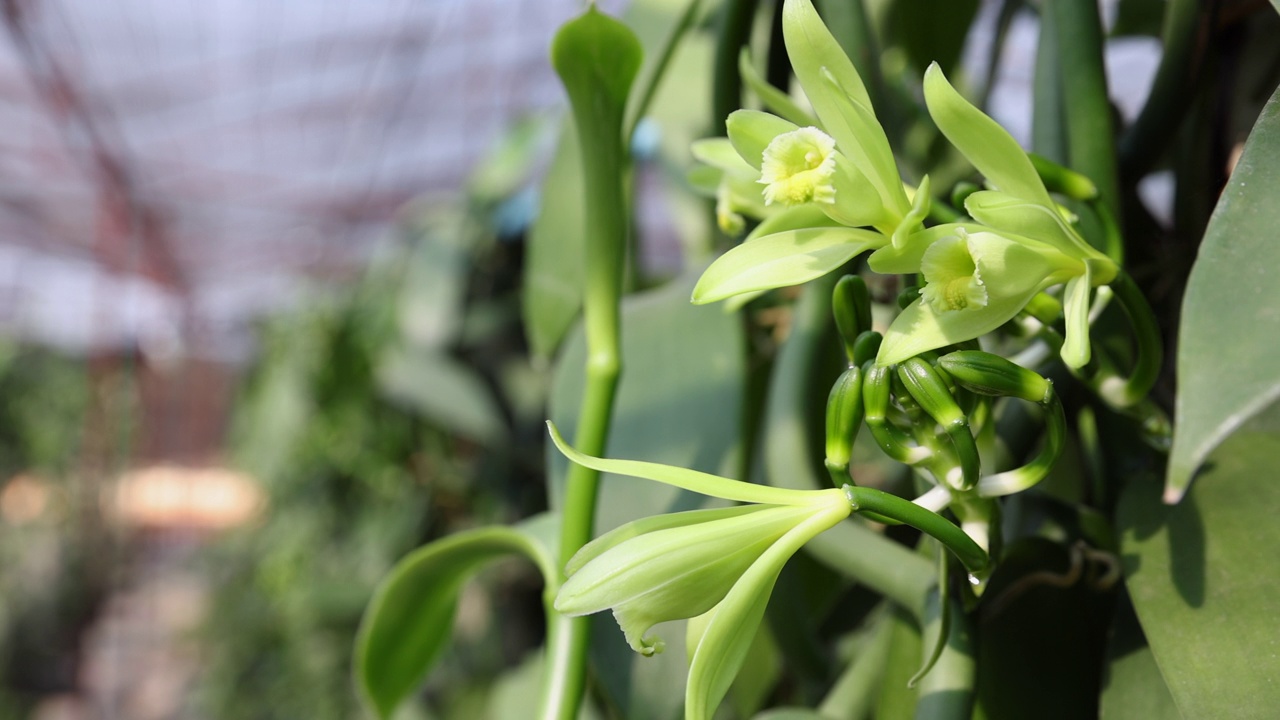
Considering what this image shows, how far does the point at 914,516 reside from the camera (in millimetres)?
154

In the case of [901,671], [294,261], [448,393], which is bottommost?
[294,261]

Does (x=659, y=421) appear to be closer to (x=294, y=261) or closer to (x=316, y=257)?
(x=316, y=257)

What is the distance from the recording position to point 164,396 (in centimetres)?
385

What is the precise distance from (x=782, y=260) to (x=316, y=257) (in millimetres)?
3085

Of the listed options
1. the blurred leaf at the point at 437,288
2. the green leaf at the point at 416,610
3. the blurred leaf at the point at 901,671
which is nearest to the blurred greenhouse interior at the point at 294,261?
the blurred leaf at the point at 437,288

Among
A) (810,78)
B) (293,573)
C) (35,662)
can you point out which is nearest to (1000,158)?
(810,78)

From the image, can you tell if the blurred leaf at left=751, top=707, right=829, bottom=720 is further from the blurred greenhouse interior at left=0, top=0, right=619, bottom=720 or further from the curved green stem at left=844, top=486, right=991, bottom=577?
the blurred greenhouse interior at left=0, top=0, right=619, bottom=720

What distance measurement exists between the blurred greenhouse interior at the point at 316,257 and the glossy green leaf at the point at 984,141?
205mm

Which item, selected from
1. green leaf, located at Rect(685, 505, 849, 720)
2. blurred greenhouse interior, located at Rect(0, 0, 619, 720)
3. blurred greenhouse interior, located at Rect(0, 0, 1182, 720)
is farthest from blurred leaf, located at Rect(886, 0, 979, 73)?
blurred greenhouse interior, located at Rect(0, 0, 619, 720)

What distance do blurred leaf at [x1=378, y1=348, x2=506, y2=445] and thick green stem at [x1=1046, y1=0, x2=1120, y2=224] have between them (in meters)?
0.60

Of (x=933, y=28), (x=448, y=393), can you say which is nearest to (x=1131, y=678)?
(x=933, y=28)

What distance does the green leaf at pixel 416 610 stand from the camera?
288 millimetres

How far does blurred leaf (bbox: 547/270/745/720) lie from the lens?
273 millimetres

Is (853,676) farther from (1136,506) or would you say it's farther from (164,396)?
(164,396)
